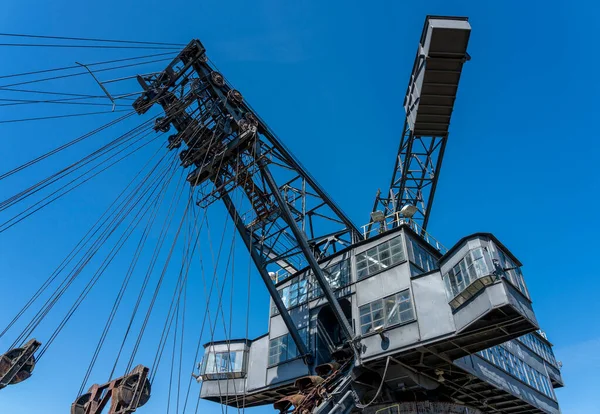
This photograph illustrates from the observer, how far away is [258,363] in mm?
20609

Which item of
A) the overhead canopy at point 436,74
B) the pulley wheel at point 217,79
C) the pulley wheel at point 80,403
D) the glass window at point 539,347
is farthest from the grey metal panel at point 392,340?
the pulley wheel at point 217,79

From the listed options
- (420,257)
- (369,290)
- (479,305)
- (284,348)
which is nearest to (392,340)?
(369,290)

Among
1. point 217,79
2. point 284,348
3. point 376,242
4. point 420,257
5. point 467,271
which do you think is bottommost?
point 284,348

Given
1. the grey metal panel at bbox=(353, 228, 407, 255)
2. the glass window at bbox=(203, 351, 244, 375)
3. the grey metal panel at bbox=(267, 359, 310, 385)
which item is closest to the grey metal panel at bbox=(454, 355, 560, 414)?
the grey metal panel at bbox=(353, 228, 407, 255)

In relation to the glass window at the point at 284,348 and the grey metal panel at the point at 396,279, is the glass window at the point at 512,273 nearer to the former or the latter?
the grey metal panel at the point at 396,279

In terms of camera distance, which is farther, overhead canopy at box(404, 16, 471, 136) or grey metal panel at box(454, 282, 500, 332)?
overhead canopy at box(404, 16, 471, 136)

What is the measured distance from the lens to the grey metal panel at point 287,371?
60.9 ft

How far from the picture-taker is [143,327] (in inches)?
558

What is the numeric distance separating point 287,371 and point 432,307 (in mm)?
7002

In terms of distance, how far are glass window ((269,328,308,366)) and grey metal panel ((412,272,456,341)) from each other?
18.2 feet

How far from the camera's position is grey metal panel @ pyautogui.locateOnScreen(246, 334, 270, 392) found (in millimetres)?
20016

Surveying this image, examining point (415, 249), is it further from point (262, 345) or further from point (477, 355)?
point (262, 345)

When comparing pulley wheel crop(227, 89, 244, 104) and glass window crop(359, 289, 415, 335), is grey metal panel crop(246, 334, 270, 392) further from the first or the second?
pulley wheel crop(227, 89, 244, 104)

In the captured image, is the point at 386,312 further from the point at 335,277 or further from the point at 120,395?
the point at 120,395
